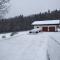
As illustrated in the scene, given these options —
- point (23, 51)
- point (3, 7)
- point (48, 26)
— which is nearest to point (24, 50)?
point (23, 51)

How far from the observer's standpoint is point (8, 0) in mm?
37219

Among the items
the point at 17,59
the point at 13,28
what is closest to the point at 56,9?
the point at 13,28

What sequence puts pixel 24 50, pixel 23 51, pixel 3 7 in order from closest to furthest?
pixel 23 51 → pixel 24 50 → pixel 3 7

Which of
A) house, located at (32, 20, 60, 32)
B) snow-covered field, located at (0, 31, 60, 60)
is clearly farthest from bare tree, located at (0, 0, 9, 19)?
house, located at (32, 20, 60, 32)

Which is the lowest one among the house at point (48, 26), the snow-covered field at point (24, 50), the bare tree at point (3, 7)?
the house at point (48, 26)

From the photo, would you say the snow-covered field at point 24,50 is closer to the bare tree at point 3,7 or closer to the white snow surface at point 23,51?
the white snow surface at point 23,51

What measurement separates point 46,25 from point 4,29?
16.2 m

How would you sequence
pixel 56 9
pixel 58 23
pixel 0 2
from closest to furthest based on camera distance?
pixel 0 2, pixel 58 23, pixel 56 9

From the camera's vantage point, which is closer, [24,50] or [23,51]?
[23,51]

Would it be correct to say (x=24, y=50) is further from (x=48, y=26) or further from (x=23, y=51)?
(x=48, y=26)

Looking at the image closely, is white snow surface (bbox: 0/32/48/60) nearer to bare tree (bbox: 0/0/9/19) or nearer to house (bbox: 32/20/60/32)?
bare tree (bbox: 0/0/9/19)

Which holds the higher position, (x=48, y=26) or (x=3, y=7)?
(x=3, y=7)

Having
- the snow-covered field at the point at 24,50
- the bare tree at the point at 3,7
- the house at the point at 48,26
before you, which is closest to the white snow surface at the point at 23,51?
the snow-covered field at the point at 24,50

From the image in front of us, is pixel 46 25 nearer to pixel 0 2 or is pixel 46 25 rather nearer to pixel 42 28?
pixel 42 28
